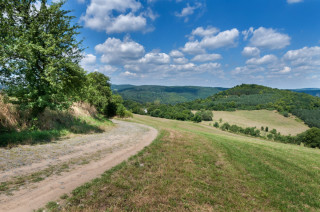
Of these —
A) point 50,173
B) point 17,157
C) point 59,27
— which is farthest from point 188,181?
point 59,27

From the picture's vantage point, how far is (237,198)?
5.61 m

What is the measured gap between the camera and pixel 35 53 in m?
12.1

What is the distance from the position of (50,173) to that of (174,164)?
6.04m

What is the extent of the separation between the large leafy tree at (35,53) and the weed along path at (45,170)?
5119mm

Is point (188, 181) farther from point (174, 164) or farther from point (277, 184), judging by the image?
point (277, 184)

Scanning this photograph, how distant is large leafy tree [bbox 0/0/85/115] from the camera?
11195mm

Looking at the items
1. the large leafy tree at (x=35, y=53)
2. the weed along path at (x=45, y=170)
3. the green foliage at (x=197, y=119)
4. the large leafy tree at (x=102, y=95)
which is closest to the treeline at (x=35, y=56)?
the large leafy tree at (x=35, y=53)

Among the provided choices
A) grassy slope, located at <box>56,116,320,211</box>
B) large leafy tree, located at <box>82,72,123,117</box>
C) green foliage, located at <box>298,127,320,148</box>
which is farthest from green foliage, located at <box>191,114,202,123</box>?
grassy slope, located at <box>56,116,320,211</box>

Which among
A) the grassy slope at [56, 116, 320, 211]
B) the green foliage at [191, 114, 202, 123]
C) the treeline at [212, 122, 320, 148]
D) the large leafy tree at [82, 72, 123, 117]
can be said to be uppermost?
the large leafy tree at [82, 72, 123, 117]

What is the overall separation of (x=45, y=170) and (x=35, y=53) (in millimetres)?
10420

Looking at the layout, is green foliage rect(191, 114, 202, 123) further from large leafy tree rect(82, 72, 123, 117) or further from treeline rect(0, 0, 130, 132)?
treeline rect(0, 0, 130, 132)

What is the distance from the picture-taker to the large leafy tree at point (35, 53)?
36.7 feet

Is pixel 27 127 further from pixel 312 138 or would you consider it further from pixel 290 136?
pixel 290 136

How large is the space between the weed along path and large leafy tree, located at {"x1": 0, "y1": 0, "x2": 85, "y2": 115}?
512 centimetres
